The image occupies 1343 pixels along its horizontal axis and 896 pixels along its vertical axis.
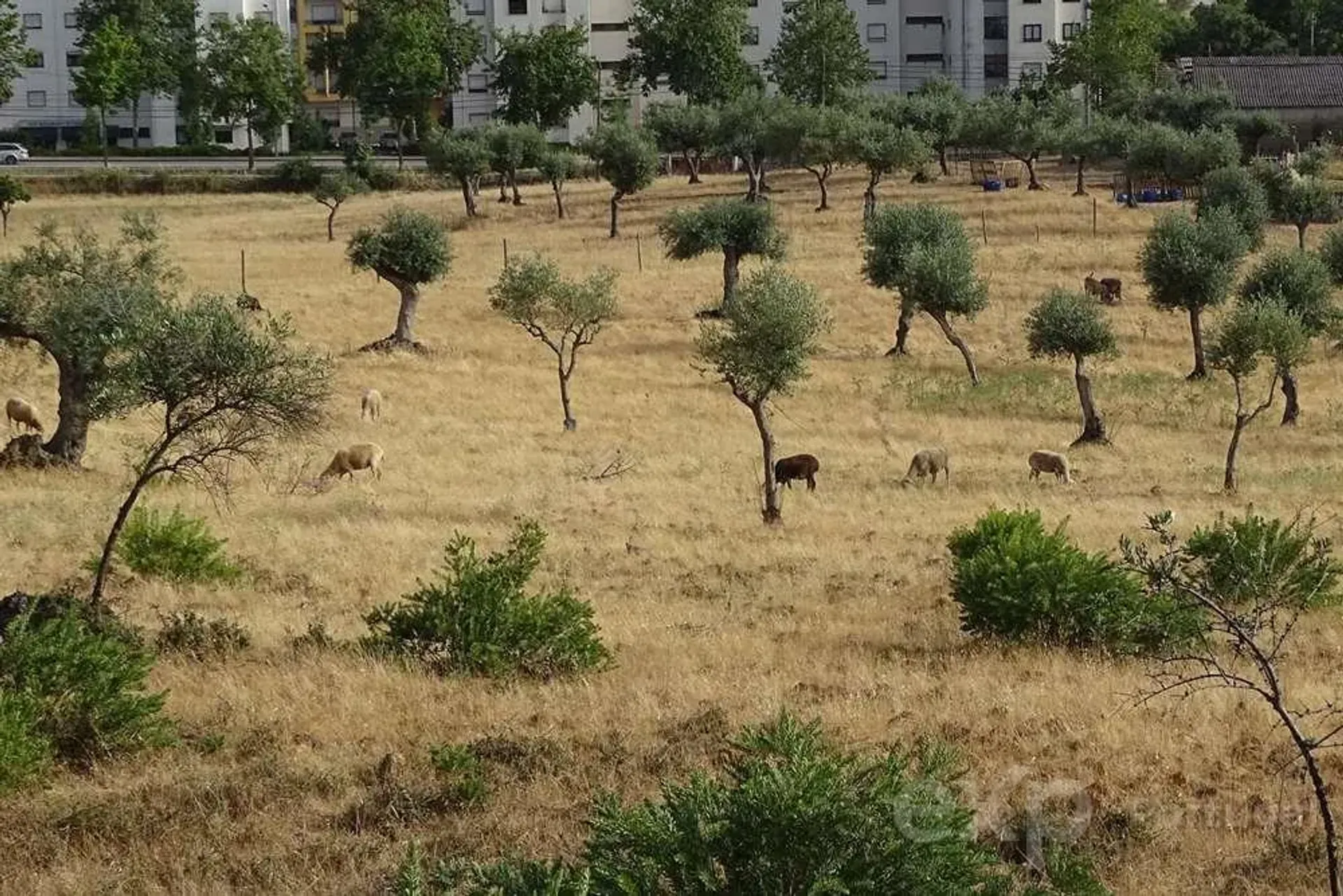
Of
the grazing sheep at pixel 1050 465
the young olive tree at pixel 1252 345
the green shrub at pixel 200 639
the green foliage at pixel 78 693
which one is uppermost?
the young olive tree at pixel 1252 345

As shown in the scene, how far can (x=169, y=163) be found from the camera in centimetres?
9544

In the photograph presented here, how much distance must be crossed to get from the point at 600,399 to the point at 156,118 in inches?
3205

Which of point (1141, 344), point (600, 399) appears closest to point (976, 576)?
point (600, 399)

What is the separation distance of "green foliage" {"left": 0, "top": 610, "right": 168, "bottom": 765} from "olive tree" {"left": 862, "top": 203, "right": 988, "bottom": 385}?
3353 centimetres

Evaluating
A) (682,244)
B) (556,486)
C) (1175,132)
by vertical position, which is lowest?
(556,486)

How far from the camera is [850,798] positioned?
808 centimetres

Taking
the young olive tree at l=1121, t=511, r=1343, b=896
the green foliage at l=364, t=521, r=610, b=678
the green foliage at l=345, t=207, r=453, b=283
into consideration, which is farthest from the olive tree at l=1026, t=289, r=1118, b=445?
the green foliage at l=364, t=521, r=610, b=678

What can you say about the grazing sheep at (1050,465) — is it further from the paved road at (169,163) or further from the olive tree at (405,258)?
the paved road at (169,163)

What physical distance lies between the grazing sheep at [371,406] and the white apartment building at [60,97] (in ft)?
263

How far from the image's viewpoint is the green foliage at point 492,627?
16000 mm

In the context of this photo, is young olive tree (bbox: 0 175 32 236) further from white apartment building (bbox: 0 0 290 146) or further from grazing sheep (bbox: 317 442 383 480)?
white apartment building (bbox: 0 0 290 146)

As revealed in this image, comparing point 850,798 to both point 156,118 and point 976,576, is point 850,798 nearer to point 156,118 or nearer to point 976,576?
point 976,576

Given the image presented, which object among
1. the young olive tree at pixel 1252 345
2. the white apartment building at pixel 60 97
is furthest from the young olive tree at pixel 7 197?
the young olive tree at pixel 1252 345

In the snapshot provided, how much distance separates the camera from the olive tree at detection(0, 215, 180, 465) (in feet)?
87.8
